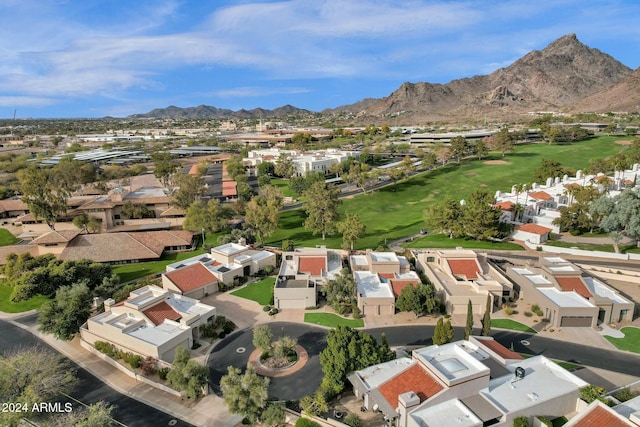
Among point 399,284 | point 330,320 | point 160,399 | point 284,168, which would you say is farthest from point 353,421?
point 284,168

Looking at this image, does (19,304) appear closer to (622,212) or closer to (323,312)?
(323,312)

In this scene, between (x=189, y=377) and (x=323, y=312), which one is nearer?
(x=189, y=377)

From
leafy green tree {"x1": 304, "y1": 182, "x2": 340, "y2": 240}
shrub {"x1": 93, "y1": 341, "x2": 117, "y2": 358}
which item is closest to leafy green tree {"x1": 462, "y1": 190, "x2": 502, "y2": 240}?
leafy green tree {"x1": 304, "y1": 182, "x2": 340, "y2": 240}

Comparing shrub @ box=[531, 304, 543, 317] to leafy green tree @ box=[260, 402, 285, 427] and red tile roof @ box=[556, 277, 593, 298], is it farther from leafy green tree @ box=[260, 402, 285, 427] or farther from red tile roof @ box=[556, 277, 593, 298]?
leafy green tree @ box=[260, 402, 285, 427]

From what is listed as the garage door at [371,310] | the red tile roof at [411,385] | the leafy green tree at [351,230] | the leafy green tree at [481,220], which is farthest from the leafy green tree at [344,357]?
the leafy green tree at [481,220]

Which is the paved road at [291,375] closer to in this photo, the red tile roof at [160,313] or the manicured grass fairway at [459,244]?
the red tile roof at [160,313]

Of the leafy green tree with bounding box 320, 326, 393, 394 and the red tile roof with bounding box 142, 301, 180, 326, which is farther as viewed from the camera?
the red tile roof with bounding box 142, 301, 180, 326

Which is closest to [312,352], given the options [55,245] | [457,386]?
[457,386]
